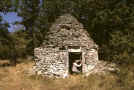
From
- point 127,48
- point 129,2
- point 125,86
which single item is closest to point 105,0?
point 129,2

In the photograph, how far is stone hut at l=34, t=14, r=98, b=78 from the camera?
9180 mm

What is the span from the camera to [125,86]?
21.7ft

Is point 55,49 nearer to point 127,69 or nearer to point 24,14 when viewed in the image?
point 127,69

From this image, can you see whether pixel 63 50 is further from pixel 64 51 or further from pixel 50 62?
pixel 50 62

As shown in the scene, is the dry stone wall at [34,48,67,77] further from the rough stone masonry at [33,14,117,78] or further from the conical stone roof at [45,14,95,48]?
the conical stone roof at [45,14,95,48]

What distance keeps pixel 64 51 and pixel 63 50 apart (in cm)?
9

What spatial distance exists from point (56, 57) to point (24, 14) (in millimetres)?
16355

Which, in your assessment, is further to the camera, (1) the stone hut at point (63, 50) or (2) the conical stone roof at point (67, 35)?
(2) the conical stone roof at point (67, 35)

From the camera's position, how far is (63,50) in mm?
9250

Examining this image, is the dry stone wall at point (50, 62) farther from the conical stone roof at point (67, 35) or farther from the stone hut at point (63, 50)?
the conical stone roof at point (67, 35)

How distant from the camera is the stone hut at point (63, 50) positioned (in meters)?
9.18

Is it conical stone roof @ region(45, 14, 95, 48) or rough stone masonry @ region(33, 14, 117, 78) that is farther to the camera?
conical stone roof @ region(45, 14, 95, 48)

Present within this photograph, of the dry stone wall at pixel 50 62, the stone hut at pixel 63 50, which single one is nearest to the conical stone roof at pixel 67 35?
the stone hut at pixel 63 50

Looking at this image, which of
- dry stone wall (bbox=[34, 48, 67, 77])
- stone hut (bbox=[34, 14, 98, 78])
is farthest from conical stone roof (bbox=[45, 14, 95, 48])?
dry stone wall (bbox=[34, 48, 67, 77])
